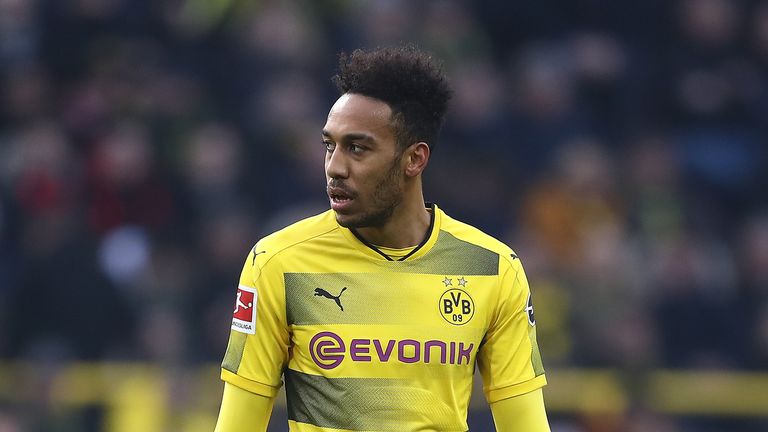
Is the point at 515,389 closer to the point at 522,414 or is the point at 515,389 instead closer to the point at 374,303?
the point at 522,414

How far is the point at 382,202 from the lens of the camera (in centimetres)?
459

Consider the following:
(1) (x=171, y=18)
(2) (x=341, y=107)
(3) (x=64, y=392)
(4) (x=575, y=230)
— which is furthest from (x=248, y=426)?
(1) (x=171, y=18)

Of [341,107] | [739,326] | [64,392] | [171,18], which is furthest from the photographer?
[171,18]

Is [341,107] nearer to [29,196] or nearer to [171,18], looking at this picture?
[29,196]

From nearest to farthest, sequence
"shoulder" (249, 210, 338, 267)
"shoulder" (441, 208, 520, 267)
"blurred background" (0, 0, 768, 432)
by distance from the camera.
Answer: "shoulder" (249, 210, 338, 267), "shoulder" (441, 208, 520, 267), "blurred background" (0, 0, 768, 432)

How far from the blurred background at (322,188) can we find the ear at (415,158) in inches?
196

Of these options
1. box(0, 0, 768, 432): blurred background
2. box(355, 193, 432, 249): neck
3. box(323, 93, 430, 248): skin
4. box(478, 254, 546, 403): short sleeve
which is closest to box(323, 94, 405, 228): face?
box(323, 93, 430, 248): skin

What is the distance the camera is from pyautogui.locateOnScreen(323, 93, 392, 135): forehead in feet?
14.7

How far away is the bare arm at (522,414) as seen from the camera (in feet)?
15.5

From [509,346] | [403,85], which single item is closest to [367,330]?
[509,346]

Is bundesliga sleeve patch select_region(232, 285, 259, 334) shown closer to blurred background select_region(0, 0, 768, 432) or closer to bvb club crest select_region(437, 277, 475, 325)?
bvb club crest select_region(437, 277, 475, 325)

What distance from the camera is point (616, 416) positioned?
9992 millimetres

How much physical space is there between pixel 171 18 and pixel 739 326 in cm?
489

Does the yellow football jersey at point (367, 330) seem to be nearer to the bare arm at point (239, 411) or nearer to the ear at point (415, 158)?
the bare arm at point (239, 411)
